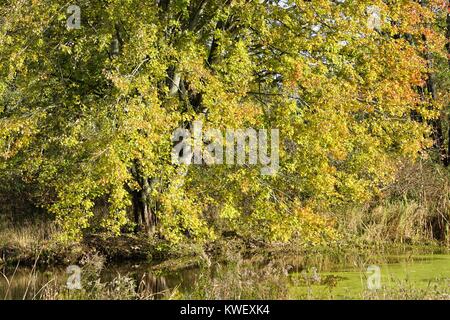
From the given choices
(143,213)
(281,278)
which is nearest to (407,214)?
(143,213)

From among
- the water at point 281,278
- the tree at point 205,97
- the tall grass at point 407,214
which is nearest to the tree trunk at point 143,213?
the tree at point 205,97

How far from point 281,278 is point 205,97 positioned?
15.4 feet

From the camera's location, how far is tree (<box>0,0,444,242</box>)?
12.6 metres

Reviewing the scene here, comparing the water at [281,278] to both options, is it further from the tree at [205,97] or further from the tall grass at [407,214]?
the tall grass at [407,214]

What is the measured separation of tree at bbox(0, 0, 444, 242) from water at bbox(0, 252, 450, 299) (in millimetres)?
983

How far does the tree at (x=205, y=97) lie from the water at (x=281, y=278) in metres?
0.98

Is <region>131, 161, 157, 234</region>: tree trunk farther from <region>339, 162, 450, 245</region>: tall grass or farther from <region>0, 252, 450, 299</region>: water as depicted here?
<region>339, 162, 450, 245</region>: tall grass

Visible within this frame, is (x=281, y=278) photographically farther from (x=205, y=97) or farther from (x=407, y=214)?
(x=407, y=214)

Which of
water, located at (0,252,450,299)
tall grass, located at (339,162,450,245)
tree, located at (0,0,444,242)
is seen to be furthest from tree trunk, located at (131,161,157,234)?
tall grass, located at (339,162,450,245)

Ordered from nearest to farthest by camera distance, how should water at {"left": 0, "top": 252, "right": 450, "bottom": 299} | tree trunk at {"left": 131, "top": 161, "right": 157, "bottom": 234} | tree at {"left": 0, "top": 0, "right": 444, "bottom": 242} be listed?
water at {"left": 0, "top": 252, "right": 450, "bottom": 299}, tree at {"left": 0, "top": 0, "right": 444, "bottom": 242}, tree trunk at {"left": 131, "top": 161, "right": 157, "bottom": 234}

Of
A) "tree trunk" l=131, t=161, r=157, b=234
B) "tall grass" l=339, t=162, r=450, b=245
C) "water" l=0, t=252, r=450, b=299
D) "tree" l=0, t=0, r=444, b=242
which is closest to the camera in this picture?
"water" l=0, t=252, r=450, b=299

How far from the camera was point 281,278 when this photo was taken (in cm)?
965
